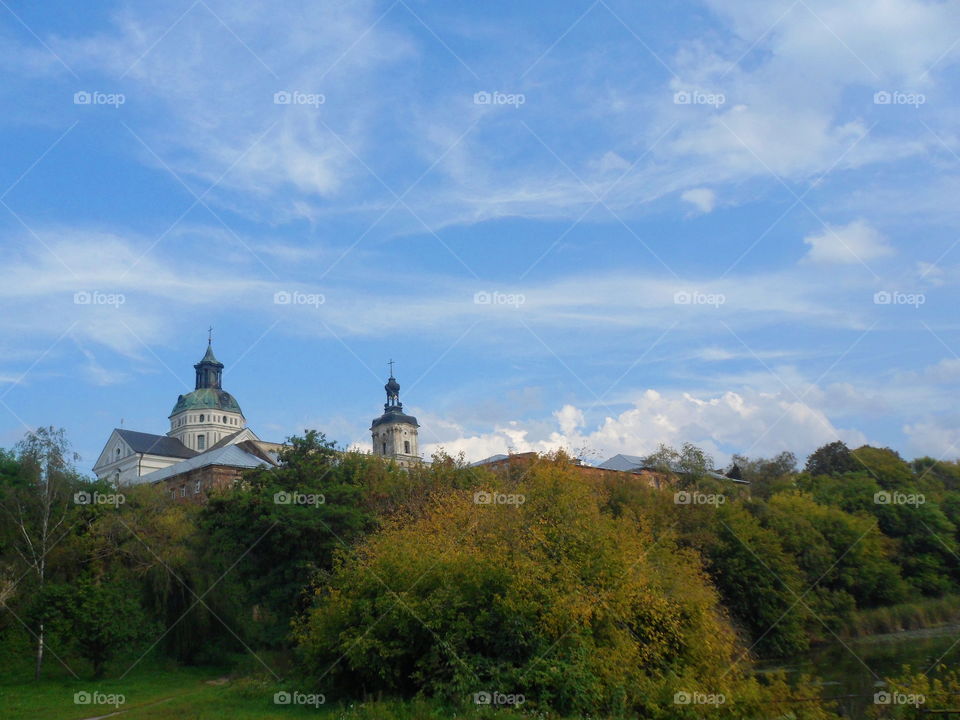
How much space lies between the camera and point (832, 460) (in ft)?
267

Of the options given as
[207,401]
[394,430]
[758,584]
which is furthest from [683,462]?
[207,401]

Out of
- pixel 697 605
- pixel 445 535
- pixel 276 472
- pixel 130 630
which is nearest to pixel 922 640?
pixel 697 605

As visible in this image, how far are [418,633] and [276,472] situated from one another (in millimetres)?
16791

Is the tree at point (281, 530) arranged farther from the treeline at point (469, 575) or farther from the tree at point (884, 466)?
the tree at point (884, 466)

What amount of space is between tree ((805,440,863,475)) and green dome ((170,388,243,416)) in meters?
84.7

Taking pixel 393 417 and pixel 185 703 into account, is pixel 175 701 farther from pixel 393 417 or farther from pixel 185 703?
pixel 393 417

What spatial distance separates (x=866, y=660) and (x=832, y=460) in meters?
45.3

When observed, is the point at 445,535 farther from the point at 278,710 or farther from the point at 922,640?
the point at 922,640

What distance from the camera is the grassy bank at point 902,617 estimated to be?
4892 cm

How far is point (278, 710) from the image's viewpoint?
23.9m

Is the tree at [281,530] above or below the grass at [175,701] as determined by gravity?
above

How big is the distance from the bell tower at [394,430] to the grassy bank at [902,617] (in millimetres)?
74701

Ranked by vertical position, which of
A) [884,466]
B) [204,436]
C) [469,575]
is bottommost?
[469,575]

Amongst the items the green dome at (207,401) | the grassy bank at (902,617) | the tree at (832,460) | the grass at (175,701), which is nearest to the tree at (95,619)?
the grass at (175,701)
